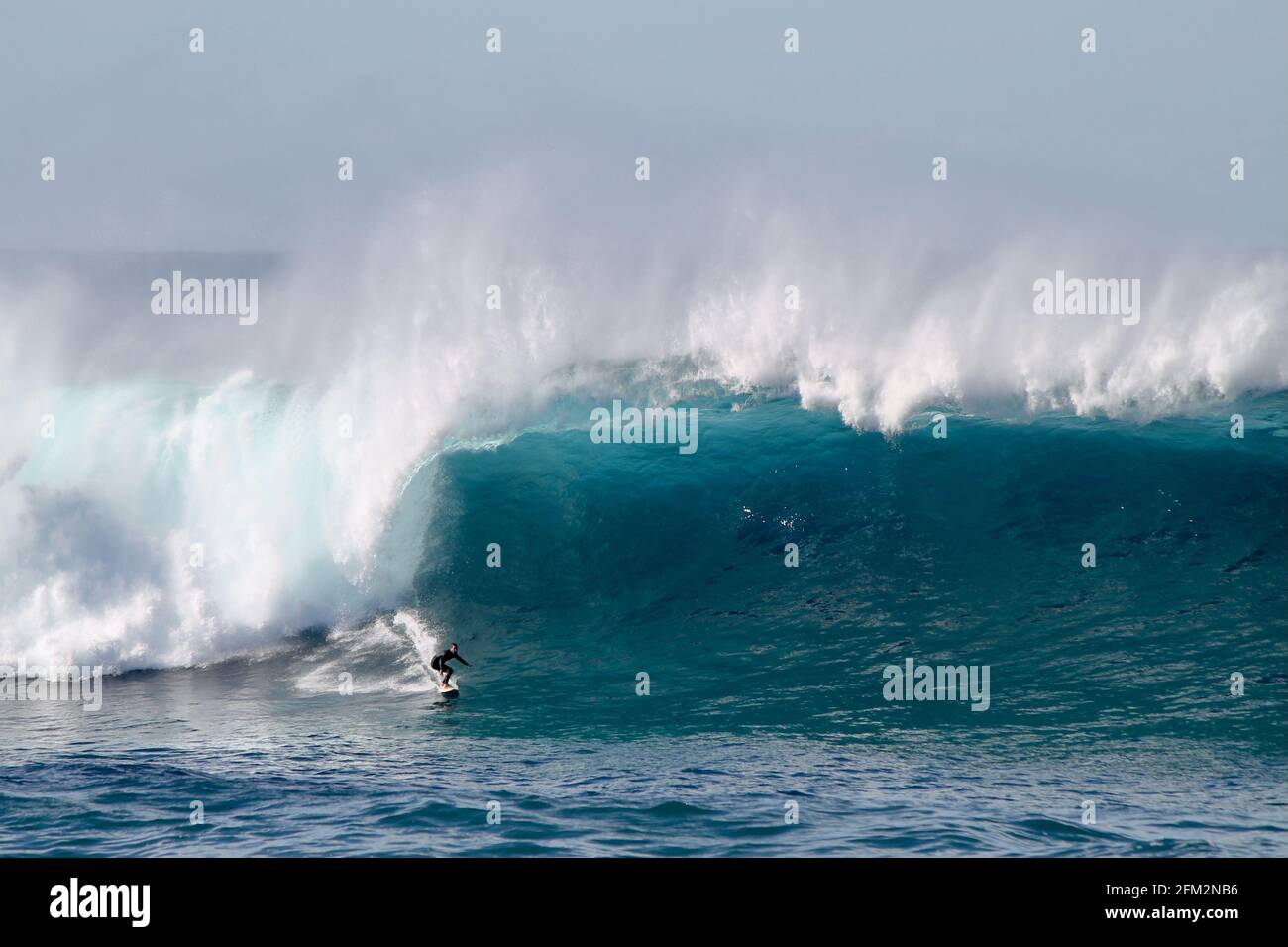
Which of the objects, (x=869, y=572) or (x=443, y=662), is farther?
(x=869, y=572)

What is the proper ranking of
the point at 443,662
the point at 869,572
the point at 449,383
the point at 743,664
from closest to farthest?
1. the point at 743,664
2. the point at 443,662
3. the point at 869,572
4. the point at 449,383

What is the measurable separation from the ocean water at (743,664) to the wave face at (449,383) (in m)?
0.18

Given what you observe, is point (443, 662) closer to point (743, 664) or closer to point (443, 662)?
point (443, 662)

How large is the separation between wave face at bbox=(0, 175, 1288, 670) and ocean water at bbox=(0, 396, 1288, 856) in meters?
0.18

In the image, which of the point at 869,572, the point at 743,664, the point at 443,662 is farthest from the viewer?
the point at 869,572

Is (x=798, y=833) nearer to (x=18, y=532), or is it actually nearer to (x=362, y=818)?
(x=362, y=818)

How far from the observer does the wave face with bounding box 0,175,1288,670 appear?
56.9ft

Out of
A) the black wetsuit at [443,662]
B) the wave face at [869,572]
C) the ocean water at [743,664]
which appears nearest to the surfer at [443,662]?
the black wetsuit at [443,662]

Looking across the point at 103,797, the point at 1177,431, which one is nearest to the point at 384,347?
the point at 103,797

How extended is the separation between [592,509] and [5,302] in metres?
13.0

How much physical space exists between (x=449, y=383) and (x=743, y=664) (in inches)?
318

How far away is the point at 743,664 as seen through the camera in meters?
14.1

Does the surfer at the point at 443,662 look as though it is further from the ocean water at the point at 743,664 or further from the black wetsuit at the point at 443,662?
the ocean water at the point at 743,664

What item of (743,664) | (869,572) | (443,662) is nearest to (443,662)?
(443,662)
